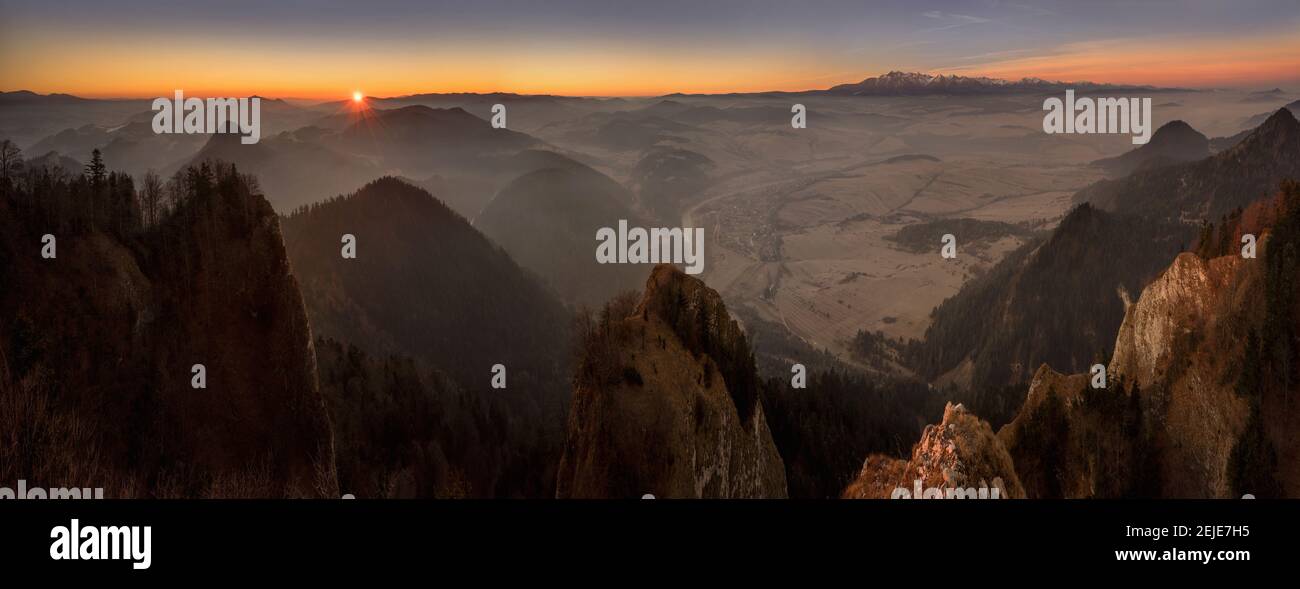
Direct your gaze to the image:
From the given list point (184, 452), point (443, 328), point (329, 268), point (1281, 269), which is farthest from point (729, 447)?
point (329, 268)

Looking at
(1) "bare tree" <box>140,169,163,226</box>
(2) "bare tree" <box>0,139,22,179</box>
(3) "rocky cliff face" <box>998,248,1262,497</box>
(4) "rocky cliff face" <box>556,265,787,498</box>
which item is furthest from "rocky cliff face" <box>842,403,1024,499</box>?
(2) "bare tree" <box>0,139,22,179</box>

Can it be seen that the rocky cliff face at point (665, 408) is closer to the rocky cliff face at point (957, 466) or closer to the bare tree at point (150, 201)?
the rocky cliff face at point (957, 466)

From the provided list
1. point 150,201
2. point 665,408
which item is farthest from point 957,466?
point 150,201

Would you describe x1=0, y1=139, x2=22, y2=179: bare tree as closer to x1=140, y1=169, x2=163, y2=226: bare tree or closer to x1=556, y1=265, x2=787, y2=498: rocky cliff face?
x1=140, y1=169, x2=163, y2=226: bare tree

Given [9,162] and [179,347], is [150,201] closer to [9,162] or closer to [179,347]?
[9,162]

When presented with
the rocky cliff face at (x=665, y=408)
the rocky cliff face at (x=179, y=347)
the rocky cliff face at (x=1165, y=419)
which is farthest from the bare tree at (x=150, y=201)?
the rocky cliff face at (x=1165, y=419)
